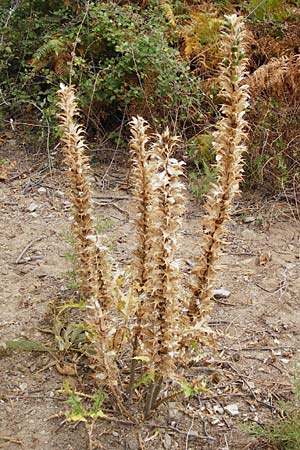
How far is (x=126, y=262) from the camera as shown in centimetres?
382

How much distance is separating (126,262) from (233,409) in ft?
4.17

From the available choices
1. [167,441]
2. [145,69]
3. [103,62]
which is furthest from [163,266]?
[103,62]

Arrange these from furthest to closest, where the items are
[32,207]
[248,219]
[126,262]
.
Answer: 1. [32,207]
2. [248,219]
3. [126,262]

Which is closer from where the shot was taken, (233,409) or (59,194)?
(233,409)

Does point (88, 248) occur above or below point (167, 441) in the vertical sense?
above

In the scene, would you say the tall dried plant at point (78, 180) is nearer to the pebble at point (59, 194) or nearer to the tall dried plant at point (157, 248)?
the tall dried plant at point (157, 248)

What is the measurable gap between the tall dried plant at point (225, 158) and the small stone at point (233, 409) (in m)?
0.57

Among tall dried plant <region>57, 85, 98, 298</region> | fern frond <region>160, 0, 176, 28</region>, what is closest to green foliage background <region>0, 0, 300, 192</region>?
fern frond <region>160, 0, 176, 28</region>

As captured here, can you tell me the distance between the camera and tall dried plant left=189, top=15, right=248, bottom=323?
78.6 inches

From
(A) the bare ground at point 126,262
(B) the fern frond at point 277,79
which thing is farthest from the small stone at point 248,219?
(B) the fern frond at point 277,79

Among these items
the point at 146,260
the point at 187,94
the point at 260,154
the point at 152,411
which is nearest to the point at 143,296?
the point at 146,260

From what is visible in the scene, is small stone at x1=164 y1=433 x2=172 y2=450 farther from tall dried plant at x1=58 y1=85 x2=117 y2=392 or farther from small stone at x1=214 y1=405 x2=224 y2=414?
tall dried plant at x1=58 y1=85 x2=117 y2=392

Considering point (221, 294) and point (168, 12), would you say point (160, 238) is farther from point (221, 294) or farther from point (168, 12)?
point (168, 12)

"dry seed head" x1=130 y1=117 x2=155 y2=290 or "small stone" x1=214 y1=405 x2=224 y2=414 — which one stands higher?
"dry seed head" x1=130 y1=117 x2=155 y2=290
